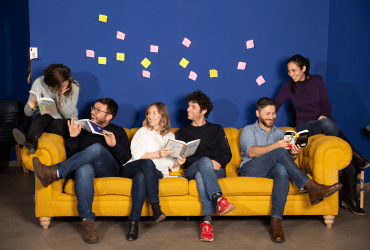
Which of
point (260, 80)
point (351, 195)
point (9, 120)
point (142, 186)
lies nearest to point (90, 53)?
point (142, 186)

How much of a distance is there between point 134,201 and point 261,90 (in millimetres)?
2065

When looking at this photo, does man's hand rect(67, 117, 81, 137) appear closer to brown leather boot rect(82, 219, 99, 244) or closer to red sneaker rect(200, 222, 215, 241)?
brown leather boot rect(82, 219, 99, 244)

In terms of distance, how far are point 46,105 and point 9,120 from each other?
8.71ft

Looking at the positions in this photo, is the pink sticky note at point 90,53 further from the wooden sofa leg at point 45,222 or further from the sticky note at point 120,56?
the wooden sofa leg at point 45,222

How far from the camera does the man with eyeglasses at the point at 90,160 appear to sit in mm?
2387

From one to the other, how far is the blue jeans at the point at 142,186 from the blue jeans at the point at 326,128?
163 cm

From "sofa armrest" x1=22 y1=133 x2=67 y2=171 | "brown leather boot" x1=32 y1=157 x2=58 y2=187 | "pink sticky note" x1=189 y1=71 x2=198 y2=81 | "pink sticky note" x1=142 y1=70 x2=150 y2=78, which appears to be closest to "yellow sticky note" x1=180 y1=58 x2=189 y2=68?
"pink sticky note" x1=189 y1=71 x2=198 y2=81

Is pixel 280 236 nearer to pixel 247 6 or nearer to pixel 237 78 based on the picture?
pixel 237 78

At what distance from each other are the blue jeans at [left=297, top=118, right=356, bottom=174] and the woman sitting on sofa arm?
136cm

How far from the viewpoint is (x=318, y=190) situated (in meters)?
2.45

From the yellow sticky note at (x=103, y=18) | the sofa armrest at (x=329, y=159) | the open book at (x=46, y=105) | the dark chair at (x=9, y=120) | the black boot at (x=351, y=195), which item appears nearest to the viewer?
the sofa armrest at (x=329, y=159)

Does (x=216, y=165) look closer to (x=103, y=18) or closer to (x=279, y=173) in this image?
(x=279, y=173)

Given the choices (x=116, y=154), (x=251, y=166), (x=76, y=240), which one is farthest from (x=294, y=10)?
(x=76, y=240)

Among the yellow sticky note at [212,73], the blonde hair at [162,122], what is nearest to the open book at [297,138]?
the blonde hair at [162,122]
